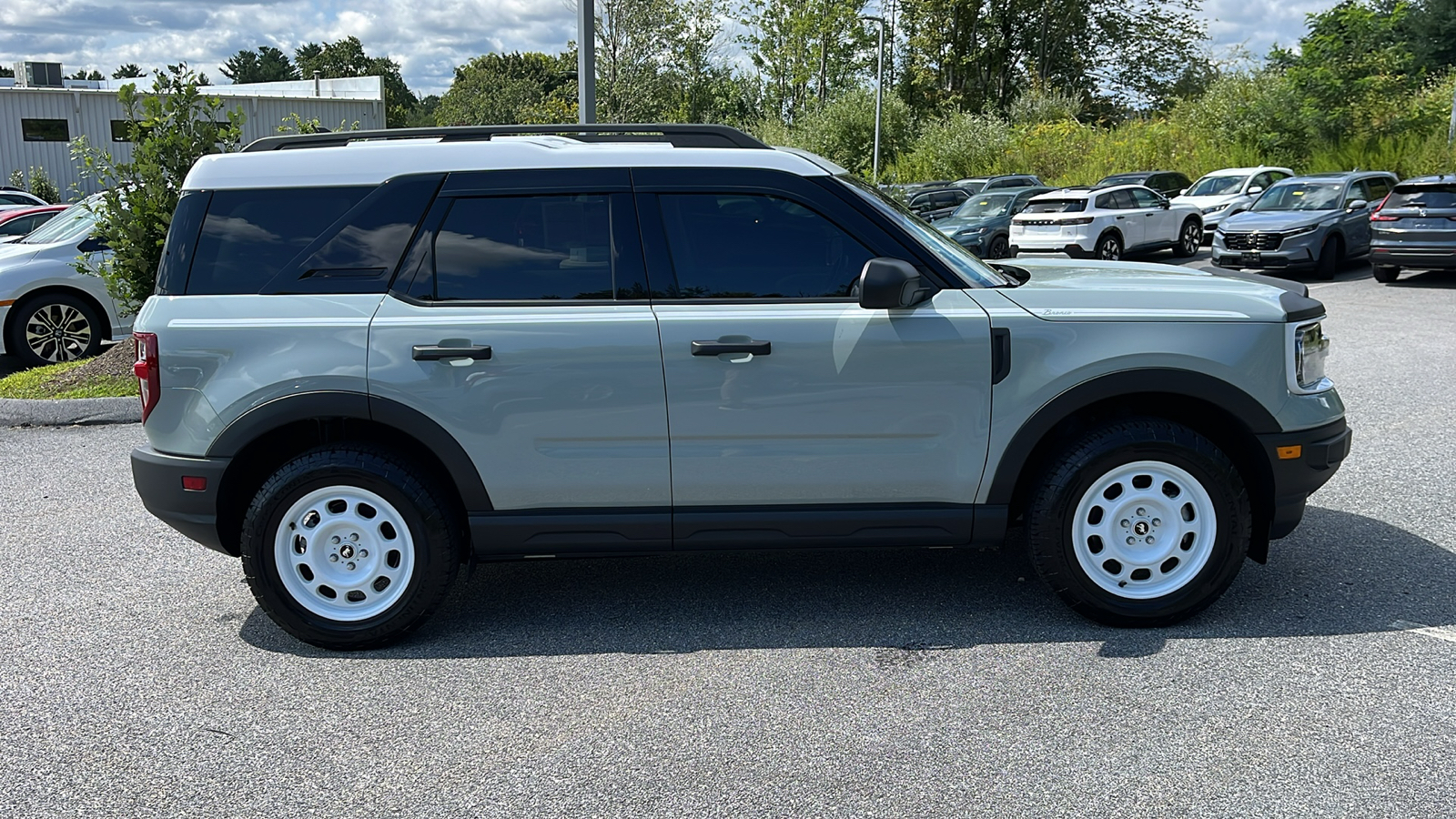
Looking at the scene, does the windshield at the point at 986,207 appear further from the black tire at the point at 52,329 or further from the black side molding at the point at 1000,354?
the black side molding at the point at 1000,354

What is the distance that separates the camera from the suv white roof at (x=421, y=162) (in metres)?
4.30

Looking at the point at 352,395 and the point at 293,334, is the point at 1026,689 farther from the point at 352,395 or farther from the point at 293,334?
the point at 293,334

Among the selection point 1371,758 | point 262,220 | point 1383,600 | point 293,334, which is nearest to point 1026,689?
point 1371,758

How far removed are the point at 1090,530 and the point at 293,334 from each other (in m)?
2.97

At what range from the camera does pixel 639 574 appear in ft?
17.0

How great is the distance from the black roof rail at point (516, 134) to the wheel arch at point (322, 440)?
107 cm

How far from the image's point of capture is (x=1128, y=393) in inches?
168

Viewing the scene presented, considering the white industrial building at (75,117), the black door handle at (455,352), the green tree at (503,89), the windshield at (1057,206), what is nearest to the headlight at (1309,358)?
the black door handle at (455,352)

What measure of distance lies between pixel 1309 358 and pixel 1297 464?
418 millimetres

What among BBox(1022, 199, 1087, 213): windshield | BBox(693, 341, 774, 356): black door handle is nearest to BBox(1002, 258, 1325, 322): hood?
BBox(693, 341, 774, 356): black door handle

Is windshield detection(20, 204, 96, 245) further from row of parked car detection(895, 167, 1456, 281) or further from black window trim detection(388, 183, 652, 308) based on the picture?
row of parked car detection(895, 167, 1456, 281)

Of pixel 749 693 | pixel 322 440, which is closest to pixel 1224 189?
pixel 749 693

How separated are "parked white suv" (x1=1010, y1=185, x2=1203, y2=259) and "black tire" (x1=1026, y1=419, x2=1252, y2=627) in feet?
54.3

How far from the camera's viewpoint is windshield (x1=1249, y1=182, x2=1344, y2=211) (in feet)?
63.2
